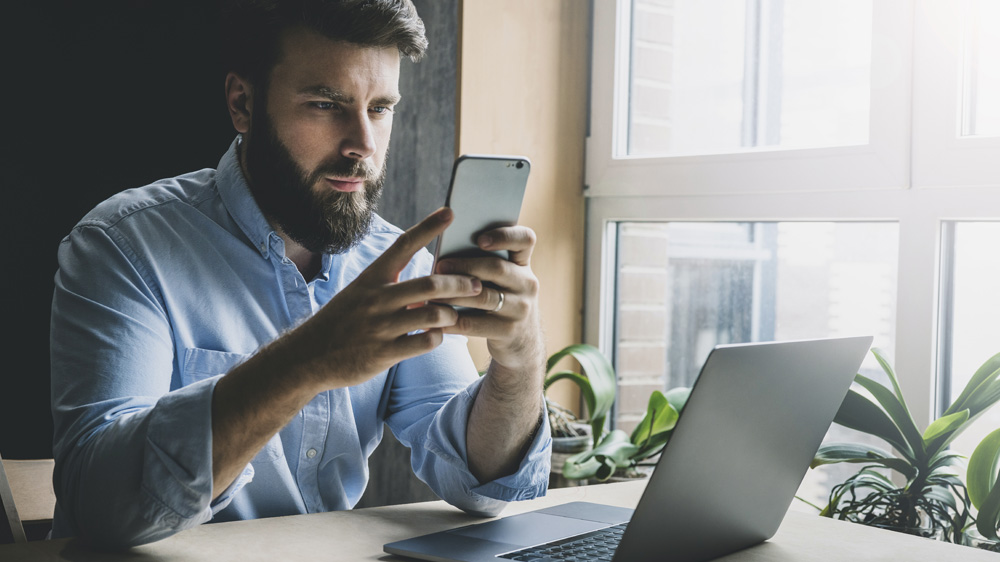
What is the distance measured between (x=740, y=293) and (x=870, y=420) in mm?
654

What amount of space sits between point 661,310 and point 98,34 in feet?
5.08

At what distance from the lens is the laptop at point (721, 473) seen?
2.62 feet

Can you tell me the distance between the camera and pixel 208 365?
4.07 ft

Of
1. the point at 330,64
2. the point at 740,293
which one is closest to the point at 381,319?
the point at 330,64

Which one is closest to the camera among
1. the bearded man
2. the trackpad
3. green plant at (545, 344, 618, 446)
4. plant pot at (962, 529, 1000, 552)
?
the bearded man

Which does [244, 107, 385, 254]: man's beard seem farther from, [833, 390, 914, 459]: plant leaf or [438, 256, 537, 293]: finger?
[833, 390, 914, 459]: plant leaf

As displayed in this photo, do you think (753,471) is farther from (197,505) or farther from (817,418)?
(197,505)

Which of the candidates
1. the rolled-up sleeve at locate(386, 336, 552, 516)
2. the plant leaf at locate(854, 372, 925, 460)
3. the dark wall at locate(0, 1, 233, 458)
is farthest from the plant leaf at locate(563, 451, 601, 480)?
the dark wall at locate(0, 1, 233, 458)

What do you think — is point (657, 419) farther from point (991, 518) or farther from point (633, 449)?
point (991, 518)

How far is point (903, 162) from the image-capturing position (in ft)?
5.64

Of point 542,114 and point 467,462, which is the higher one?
point 542,114

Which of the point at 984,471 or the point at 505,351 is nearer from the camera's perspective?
the point at 505,351

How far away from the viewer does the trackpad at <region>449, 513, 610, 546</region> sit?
1.00 m

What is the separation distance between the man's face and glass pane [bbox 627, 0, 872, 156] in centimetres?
99
